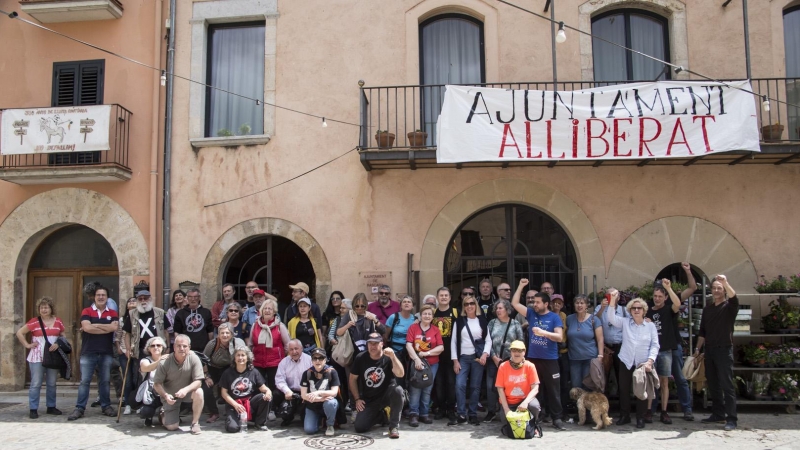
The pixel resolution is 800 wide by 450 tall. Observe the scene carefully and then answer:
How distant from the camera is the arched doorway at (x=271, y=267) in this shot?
34.9 ft

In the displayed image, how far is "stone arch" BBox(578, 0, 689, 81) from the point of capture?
10.1 metres

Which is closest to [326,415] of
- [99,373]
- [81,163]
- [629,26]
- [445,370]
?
[445,370]

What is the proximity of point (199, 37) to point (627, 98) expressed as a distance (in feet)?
22.8

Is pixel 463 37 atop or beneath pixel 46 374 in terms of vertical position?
atop

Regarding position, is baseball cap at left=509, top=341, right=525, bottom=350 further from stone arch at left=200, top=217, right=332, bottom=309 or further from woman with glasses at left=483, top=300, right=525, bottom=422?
stone arch at left=200, top=217, right=332, bottom=309

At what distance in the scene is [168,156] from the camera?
34.7ft

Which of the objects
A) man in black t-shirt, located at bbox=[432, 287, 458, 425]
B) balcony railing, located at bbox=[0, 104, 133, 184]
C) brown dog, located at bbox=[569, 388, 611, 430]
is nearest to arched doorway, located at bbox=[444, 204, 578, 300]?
man in black t-shirt, located at bbox=[432, 287, 458, 425]

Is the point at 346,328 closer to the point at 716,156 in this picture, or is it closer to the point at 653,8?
the point at 716,156

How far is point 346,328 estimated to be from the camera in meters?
8.27

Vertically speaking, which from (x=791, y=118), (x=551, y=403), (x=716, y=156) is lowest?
(x=551, y=403)

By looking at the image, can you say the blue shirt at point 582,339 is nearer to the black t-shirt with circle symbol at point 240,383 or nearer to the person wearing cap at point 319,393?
the person wearing cap at point 319,393

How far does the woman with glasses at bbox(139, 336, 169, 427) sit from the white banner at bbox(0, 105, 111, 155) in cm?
388

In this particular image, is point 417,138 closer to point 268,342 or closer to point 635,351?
point 268,342

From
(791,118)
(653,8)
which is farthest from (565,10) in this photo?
(791,118)
